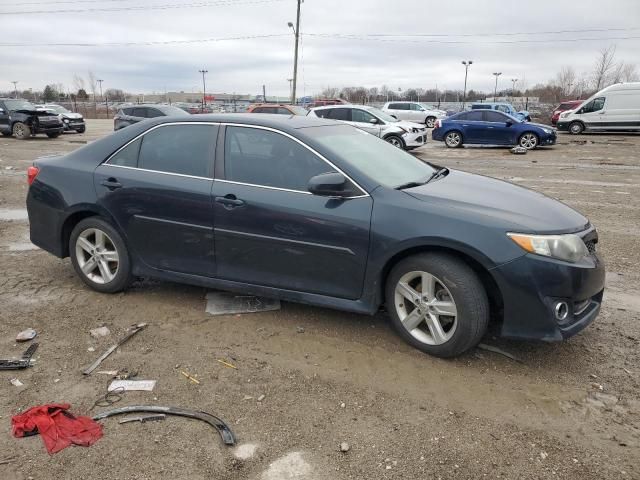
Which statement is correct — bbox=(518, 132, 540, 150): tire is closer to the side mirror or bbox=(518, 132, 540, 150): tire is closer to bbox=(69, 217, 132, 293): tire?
the side mirror

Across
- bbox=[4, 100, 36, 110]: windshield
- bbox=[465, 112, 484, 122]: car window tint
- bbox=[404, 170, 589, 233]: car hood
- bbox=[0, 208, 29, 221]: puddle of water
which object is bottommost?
bbox=[0, 208, 29, 221]: puddle of water

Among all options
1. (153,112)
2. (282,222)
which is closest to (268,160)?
(282,222)

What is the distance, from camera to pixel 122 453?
8.63 feet

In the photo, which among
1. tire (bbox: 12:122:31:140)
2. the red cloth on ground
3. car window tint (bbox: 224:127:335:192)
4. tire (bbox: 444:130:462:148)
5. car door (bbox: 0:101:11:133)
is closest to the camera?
the red cloth on ground

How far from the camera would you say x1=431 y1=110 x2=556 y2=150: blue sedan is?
62.2 ft

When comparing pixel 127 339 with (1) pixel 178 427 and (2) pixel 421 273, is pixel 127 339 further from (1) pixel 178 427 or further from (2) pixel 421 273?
(2) pixel 421 273

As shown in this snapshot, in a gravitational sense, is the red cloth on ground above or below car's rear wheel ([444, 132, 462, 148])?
below

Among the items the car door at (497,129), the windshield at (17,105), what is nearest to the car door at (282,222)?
the car door at (497,129)

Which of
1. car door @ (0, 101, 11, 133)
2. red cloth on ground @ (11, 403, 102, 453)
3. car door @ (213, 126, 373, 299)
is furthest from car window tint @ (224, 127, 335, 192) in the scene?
car door @ (0, 101, 11, 133)

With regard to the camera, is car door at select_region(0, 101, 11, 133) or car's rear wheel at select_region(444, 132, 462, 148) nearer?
car's rear wheel at select_region(444, 132, 462, 148)

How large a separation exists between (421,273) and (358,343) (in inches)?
28.7

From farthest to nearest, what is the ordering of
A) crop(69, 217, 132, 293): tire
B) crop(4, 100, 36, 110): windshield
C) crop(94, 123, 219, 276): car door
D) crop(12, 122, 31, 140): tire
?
1. crop(4, 100, 36, 110): windshield
2. crop(12, 122, 31, 140): tire
3. crop(69, 217, 132, 293): tire
4. crop(94, 123, 219, 276): car door

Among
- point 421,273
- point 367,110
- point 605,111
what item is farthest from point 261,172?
point 605,111

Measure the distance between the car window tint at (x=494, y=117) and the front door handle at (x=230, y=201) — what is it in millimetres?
17650
